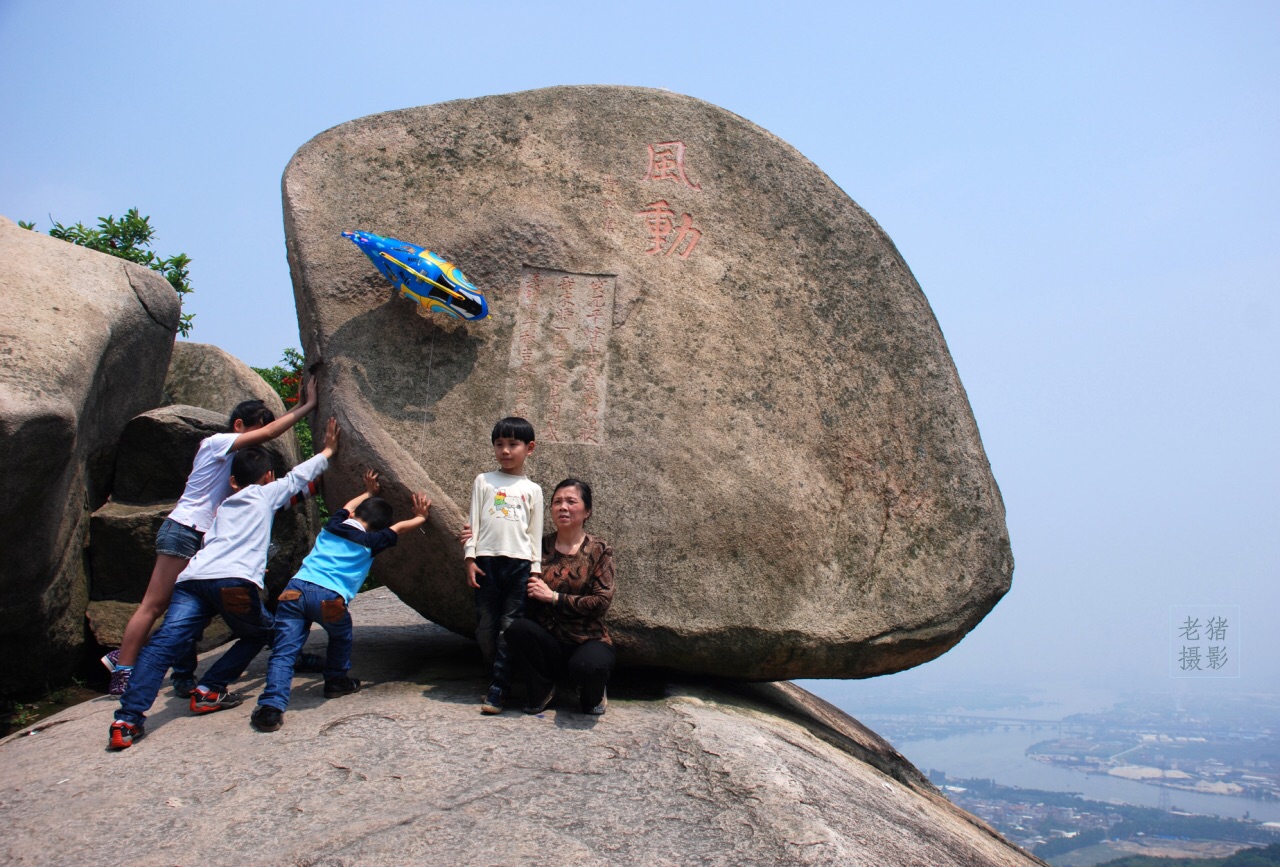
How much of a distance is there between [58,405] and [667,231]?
322 centimetres

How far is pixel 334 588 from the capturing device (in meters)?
4.41

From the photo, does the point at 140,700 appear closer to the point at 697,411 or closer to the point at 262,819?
the point at 262,819

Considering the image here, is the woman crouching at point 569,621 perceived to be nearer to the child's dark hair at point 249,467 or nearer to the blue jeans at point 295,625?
the blue jeans at point 295,625

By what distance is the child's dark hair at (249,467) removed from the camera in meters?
4.66

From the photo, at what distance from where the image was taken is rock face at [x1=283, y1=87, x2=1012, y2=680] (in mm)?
4945

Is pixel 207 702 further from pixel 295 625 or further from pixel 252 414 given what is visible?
pixel 252 414

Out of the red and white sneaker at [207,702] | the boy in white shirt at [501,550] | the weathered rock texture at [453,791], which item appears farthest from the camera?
the boy in white shirt at [501,550]

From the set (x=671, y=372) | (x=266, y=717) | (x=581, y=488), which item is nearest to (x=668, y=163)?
(x=671, y=372)

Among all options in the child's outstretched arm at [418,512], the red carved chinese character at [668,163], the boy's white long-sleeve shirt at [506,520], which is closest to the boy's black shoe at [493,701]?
the boy's white long-sleeve shirt at [506,520]

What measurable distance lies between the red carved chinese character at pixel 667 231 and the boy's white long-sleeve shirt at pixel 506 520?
5.64 feet

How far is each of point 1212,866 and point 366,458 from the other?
1043cm

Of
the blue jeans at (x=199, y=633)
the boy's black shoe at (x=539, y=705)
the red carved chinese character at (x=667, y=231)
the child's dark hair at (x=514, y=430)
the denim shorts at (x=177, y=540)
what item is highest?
the red carved chinese character at (x=667, y=231)

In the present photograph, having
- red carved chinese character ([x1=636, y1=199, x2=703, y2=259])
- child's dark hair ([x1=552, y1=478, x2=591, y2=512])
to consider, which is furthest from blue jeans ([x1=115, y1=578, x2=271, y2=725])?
red carved chinese character ([x1=636, y1=199, x2=703, y2=259])

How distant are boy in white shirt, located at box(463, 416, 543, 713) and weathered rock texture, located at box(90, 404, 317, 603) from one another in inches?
106
